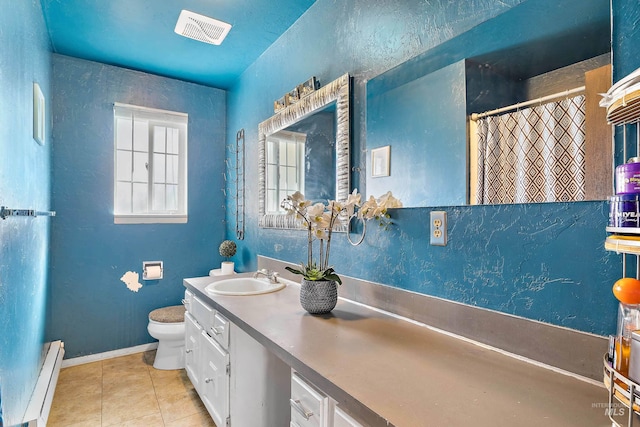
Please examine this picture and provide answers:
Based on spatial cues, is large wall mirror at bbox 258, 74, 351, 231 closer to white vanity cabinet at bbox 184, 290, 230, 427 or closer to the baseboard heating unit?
white vanity cabinet at bbox 184, 290, 230, 427

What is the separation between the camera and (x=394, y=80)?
4.74 feet

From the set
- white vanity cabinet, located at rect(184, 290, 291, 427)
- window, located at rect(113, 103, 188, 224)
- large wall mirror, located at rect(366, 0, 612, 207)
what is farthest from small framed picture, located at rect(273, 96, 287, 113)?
white vanity cabinet, located at rect(184, 290, 291, 427)

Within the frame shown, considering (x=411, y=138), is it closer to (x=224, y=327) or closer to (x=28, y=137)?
(x=224, y=327)

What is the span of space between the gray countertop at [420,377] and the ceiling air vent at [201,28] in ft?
6.23

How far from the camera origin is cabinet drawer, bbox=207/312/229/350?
61.6 inches

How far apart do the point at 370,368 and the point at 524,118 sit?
0.81m

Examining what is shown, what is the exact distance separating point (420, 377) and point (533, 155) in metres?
0.67

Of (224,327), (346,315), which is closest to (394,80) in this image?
(346,315)

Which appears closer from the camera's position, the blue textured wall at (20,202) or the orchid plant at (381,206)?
the blue textured wall at (20,202)

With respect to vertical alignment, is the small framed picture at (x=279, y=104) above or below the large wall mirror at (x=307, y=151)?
above

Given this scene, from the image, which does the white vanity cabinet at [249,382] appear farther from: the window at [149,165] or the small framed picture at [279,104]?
the window at [149,165]

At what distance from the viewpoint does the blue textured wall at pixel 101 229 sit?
2.67 metres

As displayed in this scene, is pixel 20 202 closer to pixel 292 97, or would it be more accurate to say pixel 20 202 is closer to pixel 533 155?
pixel 292 97

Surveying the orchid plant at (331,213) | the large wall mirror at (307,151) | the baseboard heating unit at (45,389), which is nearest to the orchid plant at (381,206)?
the orchid plant at (331,213)
